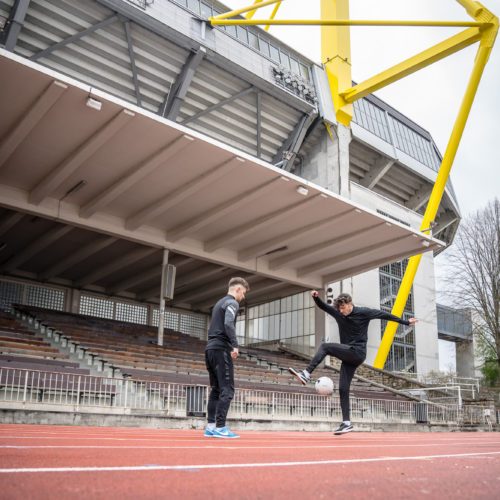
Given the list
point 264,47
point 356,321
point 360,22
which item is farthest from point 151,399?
point 264,47

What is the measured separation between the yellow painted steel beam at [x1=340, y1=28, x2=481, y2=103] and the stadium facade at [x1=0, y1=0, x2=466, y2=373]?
4.79 m

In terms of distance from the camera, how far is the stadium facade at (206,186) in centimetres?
2183

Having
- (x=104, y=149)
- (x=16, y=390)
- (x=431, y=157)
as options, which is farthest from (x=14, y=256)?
(x=431, y=157)

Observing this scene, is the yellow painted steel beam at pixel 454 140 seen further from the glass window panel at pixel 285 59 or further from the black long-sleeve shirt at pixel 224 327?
the black long-sleeve shirt at pixel 224 327

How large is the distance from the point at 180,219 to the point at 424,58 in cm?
1320

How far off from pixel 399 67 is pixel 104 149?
1586 centimetres

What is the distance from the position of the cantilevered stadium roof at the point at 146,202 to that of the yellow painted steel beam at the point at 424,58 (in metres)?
8.11

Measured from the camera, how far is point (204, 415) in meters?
13.2

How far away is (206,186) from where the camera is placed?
19078mm

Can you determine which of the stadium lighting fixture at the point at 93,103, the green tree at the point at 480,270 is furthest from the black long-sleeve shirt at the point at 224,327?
the green tree at the point at 480,270

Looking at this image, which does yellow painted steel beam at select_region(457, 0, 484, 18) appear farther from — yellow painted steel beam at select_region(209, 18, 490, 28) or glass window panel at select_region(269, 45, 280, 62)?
glass window panel at select_region(269, 45, 280, 62)

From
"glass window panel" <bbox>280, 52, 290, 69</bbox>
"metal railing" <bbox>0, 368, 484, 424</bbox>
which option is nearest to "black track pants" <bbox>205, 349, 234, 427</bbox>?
"metal railing" <bbox>0, 368, 484, 424</bbox>

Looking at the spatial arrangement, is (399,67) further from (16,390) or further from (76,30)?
(16,390)

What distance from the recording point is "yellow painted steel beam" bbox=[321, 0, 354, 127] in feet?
103
